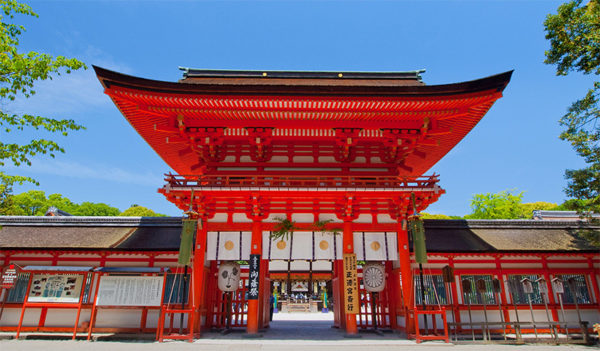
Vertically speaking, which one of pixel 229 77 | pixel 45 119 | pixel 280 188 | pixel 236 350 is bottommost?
pixel 236 350

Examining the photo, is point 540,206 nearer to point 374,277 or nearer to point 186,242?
point 374,277

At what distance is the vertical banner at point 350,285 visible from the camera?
11.2m

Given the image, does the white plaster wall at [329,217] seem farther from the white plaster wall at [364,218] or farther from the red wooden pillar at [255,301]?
the red wooden pillar at [255,301]

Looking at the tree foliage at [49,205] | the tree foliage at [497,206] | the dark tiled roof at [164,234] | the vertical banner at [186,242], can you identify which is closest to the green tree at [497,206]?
the tree foliage at [497,206]

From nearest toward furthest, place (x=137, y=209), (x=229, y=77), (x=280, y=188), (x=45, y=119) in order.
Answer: (x=45, y=119) → (x=280, y=188) → (x=229, y=77) → (x=137, y=209)

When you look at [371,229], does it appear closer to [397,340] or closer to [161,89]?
[397,340]

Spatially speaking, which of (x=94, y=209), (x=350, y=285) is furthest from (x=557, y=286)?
(x=94, y=209)

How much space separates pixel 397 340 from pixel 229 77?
1301 cm

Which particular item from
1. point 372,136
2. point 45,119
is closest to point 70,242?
point 45,119

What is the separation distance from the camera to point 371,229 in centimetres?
1198

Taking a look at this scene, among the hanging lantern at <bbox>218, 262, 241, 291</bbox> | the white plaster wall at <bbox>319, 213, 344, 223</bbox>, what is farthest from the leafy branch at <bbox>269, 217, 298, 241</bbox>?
the hanging lantern at <bbox>218, 262, 241, 291</bbox>

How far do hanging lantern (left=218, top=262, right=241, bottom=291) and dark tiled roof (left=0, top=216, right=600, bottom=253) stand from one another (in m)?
2.01

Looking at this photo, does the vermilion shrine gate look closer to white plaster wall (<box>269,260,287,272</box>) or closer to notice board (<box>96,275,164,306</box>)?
notice board (<box>96,275,164,306</box>)

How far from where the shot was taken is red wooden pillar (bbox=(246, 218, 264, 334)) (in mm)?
11219
